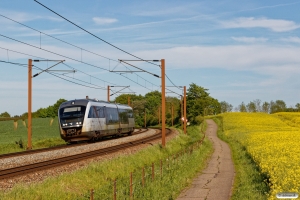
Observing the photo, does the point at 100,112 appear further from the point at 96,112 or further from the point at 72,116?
the point at 72,116

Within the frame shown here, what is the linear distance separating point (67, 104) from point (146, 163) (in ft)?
38.5

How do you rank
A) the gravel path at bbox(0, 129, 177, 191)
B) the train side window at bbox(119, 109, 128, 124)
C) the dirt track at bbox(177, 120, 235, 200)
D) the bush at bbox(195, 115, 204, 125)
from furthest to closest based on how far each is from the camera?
the bush at bbox(195, 115, 204, 125) → the train side window at bbox(119, 109, 128, 124) → the dirt track at bbox(177, 120, 235, 200) → the gravel path at bbox(0, 129, 177, 191)

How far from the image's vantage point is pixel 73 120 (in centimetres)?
3412

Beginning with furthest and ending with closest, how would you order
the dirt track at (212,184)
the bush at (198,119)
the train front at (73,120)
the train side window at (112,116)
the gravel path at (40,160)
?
1. the bush at (198,119)
2. the train side window at (112,116)
3. the train front at (73,120)
4. the dirt track at (212,184)
5. the gravel path at (40,160)

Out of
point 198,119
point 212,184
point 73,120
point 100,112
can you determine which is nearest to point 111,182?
point 212,184

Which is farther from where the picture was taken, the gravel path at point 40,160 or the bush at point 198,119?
the bush at point 198,119

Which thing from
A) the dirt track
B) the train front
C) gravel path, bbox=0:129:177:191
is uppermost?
the train front

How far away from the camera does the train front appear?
34.0 meters

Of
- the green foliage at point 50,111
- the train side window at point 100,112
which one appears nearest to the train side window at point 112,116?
the train side window at point 100,112

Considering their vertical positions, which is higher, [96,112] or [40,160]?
[96,112]

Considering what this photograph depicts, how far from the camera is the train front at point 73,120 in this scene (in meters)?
34.0

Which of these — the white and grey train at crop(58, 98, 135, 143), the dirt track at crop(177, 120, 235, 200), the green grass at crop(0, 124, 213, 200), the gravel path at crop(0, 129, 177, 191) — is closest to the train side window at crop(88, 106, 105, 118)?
the white and grey train at crop(58, 98, 135, 143)

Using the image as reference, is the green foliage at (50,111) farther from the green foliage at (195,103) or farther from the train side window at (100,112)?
the train side window at (100,112)

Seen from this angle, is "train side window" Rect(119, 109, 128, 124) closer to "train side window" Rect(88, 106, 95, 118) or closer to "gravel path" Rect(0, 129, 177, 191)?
"train side window" Rect(88, 106, 95, 118)
